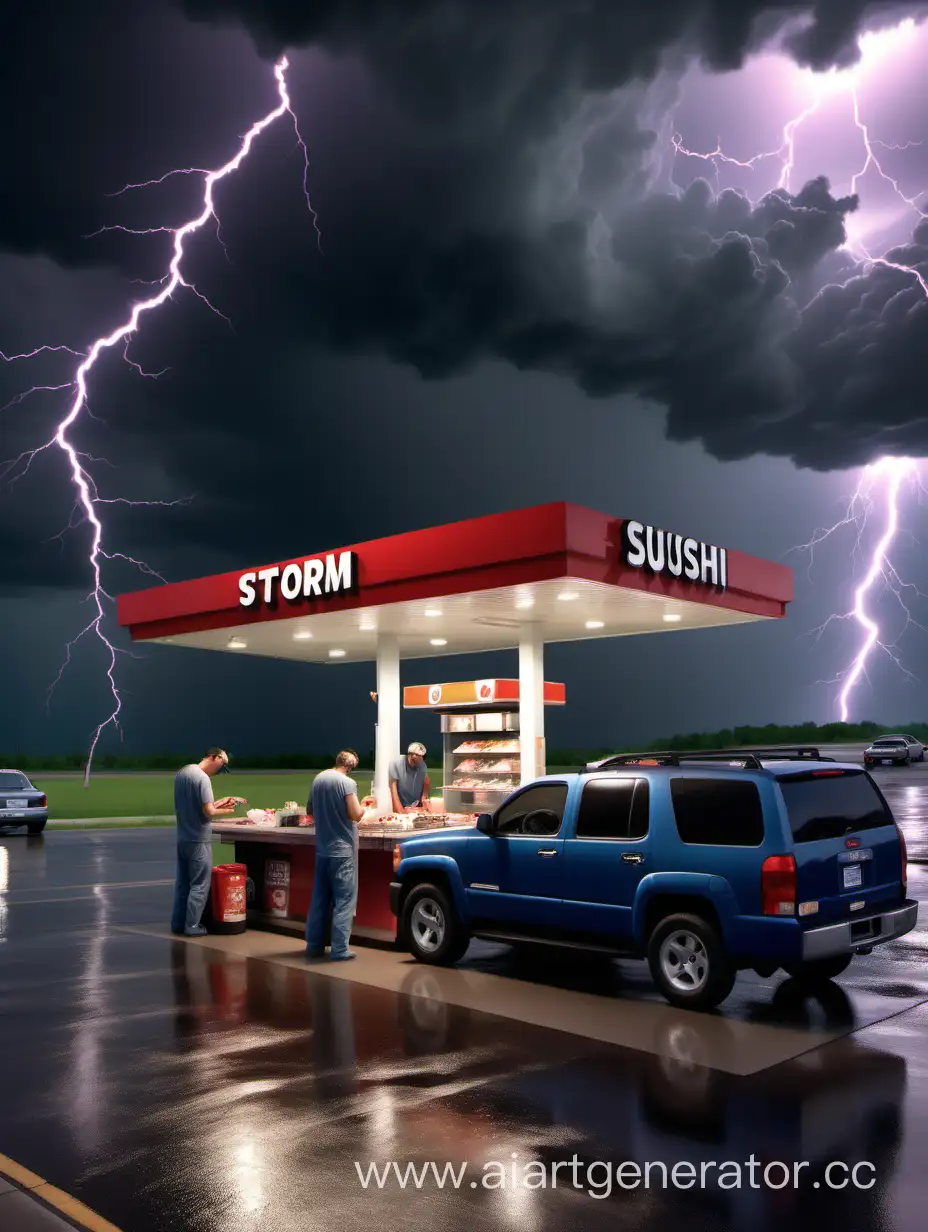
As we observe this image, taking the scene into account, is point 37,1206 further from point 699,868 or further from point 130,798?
point 130,798

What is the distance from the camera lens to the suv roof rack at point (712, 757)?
345 inches

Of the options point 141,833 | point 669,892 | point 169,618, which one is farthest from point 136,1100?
point 141,833

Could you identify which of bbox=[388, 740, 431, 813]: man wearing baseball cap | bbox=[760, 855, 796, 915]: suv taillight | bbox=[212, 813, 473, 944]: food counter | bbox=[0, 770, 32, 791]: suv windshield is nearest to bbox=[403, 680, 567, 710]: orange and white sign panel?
bbox=[388, 740, 431, 813]: man wearing baseball cap

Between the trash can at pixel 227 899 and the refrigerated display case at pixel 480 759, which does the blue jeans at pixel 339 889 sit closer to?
the trash can at pixel 227 899

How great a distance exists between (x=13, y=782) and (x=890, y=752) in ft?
153

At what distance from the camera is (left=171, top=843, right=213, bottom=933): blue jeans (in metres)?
12.7

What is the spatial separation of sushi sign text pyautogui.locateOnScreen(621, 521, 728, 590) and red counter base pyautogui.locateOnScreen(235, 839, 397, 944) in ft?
16.5

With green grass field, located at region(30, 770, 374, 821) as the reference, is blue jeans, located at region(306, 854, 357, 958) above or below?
above

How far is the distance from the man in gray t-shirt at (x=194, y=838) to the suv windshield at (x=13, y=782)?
20.7 m

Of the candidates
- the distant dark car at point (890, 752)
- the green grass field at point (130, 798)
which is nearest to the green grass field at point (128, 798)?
the green grass field at point (130, 798)

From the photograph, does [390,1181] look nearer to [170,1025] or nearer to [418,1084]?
[418,1084]

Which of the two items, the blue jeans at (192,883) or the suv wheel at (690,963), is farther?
the blue jeans at (192,883)

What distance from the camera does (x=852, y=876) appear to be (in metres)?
8.48

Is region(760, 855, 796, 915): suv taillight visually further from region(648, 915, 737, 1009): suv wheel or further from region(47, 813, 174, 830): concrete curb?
region(47, 813, 174, 830): concrete curb
